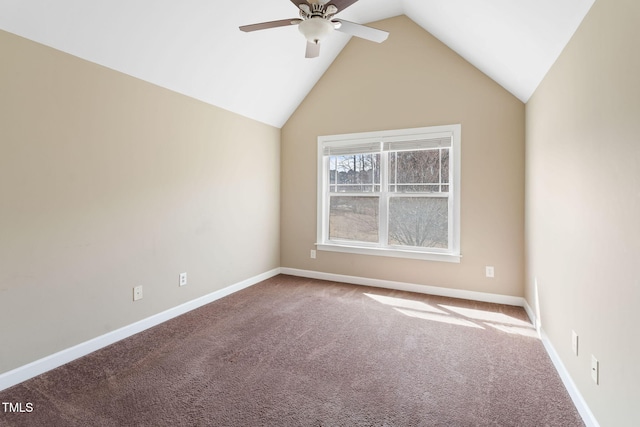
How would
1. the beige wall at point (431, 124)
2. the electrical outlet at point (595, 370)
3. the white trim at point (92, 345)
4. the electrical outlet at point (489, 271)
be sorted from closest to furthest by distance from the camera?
the electrical outlet at point (595, 370) → the white trim at point (92, 345) → the beige wall at point (431, 124) → the electrical outlet at point (489, 271)

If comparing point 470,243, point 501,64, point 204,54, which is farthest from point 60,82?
point 470,243

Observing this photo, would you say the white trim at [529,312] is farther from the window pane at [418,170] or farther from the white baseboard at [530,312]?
the window pane at [418,170]

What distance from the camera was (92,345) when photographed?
2.43m

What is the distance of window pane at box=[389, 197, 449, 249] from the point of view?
3826mm

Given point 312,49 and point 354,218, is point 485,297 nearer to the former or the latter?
point 354,218

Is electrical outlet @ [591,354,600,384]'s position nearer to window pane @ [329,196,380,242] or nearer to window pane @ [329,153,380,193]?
window pane @ [329,196,380,242]

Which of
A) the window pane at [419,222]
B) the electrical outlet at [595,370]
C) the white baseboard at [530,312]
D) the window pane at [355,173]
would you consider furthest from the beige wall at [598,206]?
the window pane at [355,173]

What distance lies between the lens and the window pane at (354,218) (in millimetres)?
4223

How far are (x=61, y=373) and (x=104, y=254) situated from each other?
85cm

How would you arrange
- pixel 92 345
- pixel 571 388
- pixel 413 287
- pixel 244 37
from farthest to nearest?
pixel 413 287 < pixel 244 37 < pixel 92 345 < pixel 571 388

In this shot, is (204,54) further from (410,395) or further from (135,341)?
(410,395)

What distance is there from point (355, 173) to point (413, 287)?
5.47 feet

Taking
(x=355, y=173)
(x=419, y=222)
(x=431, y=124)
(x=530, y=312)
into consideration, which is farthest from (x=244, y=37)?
(x=530, y=312)

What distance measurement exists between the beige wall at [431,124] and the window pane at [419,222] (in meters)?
0.24
